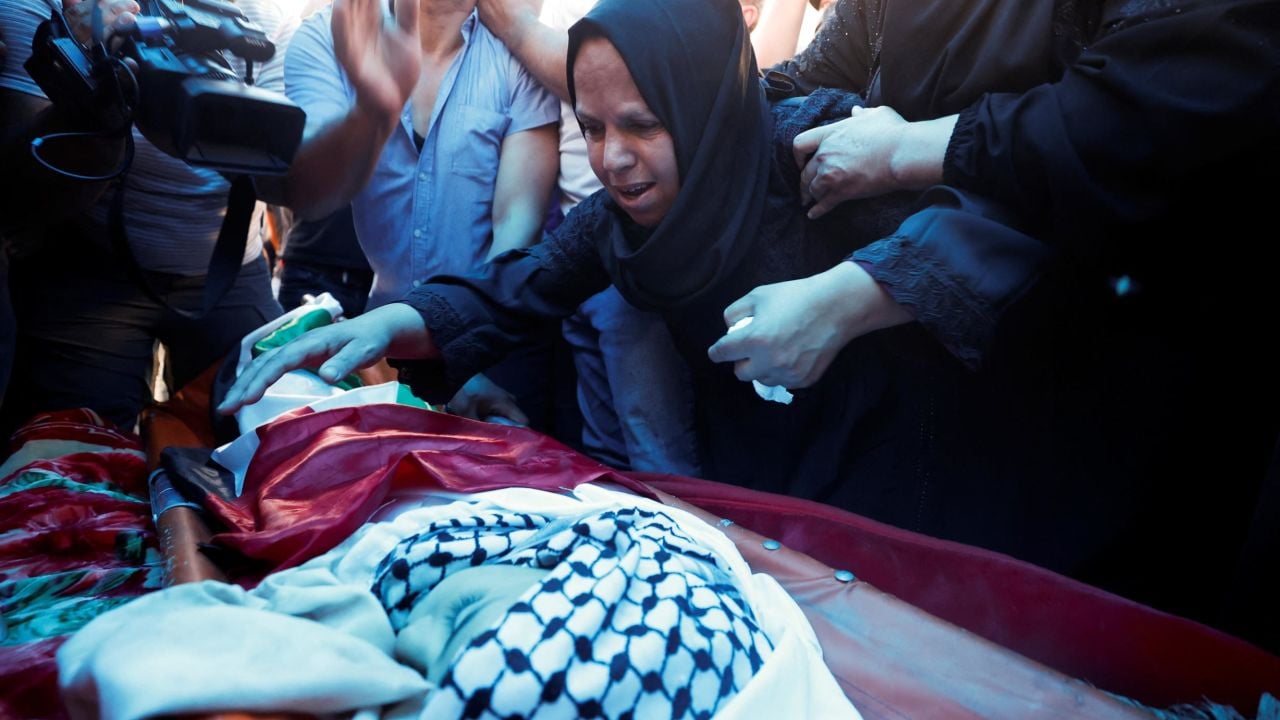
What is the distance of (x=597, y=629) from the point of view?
635 millimetres

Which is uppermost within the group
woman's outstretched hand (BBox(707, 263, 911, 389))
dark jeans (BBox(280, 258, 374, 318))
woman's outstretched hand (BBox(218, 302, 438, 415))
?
woman's outstretched hand (BBox(707, 263, 911, 389))

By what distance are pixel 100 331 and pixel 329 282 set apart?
63 cm

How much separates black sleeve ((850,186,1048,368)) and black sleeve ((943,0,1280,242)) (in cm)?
5

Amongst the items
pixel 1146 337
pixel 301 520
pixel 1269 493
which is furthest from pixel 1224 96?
pixel 301 520

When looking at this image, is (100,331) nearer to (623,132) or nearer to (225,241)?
(225,241)

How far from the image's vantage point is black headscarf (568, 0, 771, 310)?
114 centimetres

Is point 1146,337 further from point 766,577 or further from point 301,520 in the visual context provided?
point 301,520

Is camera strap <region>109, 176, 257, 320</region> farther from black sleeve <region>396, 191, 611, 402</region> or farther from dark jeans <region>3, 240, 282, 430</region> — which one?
black sleeve <region>396, 191, 611, 402</region>

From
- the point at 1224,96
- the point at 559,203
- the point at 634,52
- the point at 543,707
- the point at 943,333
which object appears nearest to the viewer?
the point at 543,707

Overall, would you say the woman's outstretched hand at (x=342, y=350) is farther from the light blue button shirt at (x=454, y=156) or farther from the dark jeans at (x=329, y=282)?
the dark jeans at (x=329, y=282)

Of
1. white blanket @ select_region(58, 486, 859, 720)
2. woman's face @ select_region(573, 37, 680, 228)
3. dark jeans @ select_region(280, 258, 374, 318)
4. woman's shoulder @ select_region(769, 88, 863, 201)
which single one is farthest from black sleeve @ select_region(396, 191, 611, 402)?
dark jeans @ select_region(280, 258, 374, 318)

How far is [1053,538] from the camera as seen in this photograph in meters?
0.97

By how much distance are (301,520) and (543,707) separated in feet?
1.62

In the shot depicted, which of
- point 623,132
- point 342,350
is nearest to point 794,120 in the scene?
point 623,132
